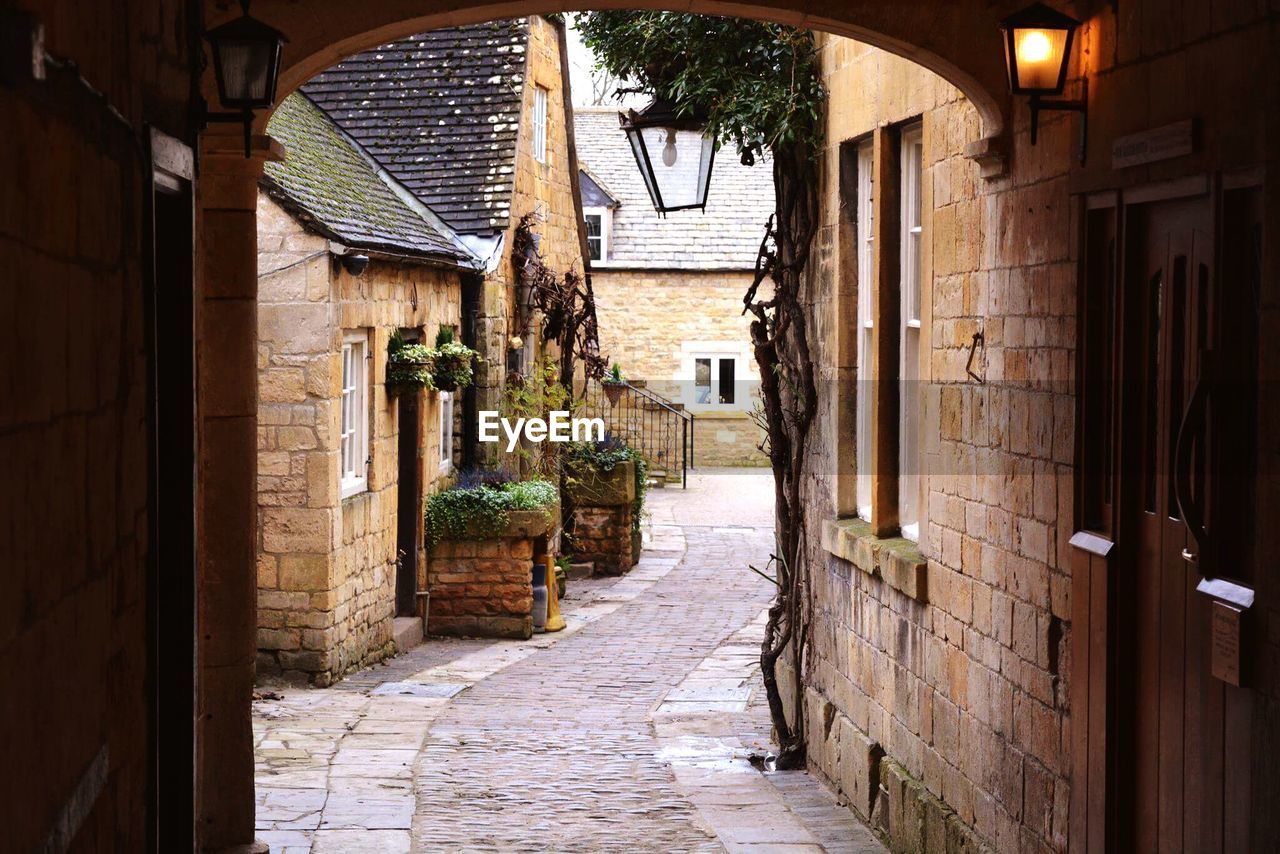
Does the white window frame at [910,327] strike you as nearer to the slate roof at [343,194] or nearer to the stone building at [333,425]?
the stone building at [333,425]

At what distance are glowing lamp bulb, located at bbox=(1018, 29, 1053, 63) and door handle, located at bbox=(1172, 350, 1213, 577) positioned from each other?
1.45m

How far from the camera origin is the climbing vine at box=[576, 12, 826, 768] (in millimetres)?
9094

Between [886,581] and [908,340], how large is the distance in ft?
3.97

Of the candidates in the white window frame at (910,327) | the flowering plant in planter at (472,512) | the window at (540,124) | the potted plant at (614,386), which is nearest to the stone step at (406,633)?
the flowering plant in planter at (472,512)

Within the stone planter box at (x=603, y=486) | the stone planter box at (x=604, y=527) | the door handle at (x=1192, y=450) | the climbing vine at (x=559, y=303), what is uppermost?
the climbing vine at (x=559, y=303)

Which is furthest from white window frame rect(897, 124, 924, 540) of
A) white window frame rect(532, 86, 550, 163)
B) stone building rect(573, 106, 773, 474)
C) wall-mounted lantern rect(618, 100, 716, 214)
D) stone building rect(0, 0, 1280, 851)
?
stone building rect(573, 106, 773, 474)

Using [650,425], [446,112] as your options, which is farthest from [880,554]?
[650,425]

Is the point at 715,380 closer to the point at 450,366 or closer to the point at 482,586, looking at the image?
the point at 482,586

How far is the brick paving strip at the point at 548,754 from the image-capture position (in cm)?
735

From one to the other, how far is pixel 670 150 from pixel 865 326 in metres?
1.86

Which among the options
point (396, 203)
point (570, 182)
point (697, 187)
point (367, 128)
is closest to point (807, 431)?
point (697, 187)

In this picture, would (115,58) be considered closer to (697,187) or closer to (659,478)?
(697,187)

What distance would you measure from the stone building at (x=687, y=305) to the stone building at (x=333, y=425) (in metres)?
17.4

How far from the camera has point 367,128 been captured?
671 inches
